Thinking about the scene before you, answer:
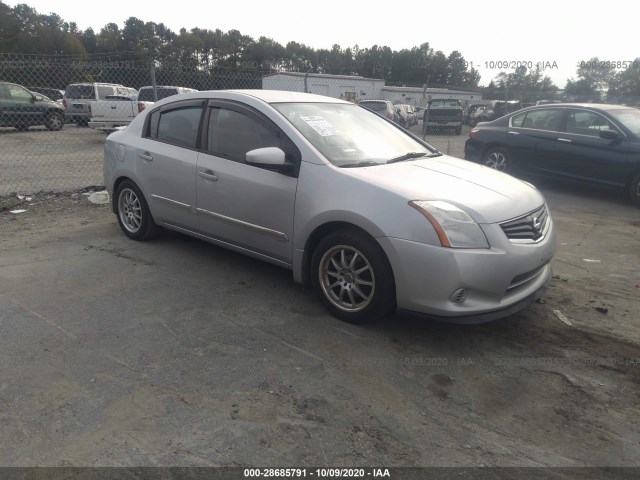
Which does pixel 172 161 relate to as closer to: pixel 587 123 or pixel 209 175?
pixel 209 175

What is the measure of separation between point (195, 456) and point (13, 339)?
73.4 inches

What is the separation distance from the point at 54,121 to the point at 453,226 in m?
18.5

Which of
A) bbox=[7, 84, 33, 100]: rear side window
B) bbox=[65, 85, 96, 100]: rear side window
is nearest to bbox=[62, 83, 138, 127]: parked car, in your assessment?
bbox=[65, 85, 96, 100]: rear side window

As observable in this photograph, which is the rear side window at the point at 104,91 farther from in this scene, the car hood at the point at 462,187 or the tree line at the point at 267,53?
the car hood at the point at 462,187

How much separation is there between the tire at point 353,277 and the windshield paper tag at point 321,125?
986 mm

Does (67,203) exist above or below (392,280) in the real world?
below

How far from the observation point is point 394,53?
9562 centimetres

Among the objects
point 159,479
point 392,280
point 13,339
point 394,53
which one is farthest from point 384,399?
point 394,53

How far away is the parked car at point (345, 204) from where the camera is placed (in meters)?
3.15

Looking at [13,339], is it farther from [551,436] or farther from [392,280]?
[551,436]

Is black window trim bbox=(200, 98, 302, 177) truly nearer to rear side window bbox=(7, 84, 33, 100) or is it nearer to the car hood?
the car hood

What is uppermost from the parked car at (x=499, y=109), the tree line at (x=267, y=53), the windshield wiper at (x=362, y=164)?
the tree line at (x=267, y=53)

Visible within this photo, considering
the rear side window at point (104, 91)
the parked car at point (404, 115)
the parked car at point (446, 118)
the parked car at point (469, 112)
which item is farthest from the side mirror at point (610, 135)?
the parked car at point (469, 112)

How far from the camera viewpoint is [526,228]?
3424 mm
